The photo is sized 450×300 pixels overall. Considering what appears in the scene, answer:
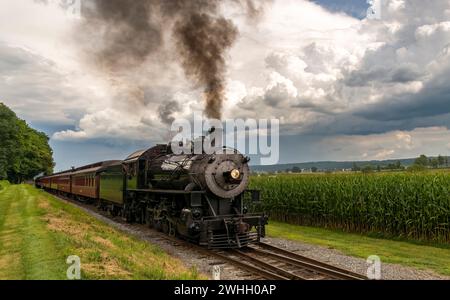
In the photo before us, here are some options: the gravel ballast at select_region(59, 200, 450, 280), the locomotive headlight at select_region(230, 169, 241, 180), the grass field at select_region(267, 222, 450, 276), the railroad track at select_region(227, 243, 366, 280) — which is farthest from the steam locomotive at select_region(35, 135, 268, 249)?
the grass field at select_region(267, 222, 450, 276)

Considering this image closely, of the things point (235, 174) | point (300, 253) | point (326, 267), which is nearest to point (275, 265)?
point (326, 267)

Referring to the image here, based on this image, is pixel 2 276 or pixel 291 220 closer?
pixel 2 276

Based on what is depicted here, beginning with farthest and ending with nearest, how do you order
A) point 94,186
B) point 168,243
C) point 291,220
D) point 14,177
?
point 14,177
point 94,186
point 291,220
point 168,243

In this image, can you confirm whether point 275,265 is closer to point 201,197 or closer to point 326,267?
point 326,267

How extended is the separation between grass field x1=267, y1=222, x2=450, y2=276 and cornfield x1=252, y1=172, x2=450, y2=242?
0.64 m

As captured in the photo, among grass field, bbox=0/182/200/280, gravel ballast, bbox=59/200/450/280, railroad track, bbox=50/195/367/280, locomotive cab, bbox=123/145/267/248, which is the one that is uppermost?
locomotive cab, bbox=123/145/267/248

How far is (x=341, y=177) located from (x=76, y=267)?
16.4 m

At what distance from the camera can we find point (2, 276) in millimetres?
8344

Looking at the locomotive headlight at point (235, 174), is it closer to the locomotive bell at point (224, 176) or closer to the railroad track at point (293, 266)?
the locomotive bell at point (224, 176)

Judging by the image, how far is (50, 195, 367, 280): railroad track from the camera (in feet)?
31.0

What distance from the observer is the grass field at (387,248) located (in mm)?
12023

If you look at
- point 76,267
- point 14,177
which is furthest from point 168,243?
point 14,177

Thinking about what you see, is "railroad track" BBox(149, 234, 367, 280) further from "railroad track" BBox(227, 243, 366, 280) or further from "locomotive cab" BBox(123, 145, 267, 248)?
"locomotive cab" BBox(123, 145, 267, 248)
